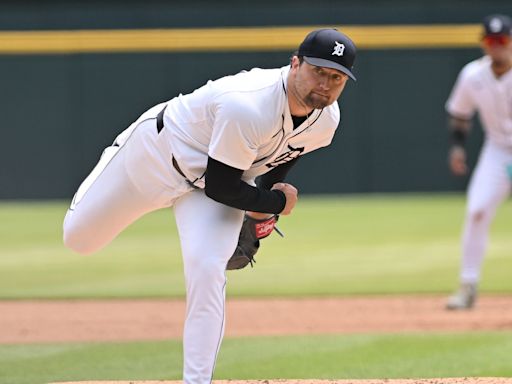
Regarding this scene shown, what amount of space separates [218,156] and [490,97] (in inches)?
160

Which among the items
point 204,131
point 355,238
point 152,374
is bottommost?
point 355,238

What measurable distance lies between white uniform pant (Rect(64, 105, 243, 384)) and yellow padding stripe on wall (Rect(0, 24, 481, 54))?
37.5 feet

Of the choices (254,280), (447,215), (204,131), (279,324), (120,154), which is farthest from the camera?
(447,215)

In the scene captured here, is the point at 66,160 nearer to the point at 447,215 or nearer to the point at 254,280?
the point at 447,215

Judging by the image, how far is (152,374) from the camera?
5234 millimetres

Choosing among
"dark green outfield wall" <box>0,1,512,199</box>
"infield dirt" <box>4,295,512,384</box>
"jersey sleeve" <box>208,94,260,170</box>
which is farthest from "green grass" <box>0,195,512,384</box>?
"jersey sleeve" <box>208,94,260,170</box>

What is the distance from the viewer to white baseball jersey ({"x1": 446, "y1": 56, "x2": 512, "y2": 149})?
7.54 m

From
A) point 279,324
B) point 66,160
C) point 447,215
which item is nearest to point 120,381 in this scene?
point 279,324

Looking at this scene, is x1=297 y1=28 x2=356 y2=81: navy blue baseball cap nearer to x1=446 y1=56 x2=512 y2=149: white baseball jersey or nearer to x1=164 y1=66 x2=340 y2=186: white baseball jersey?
x1=164 y1=66 x2=340 y2=186: white baseball jersey

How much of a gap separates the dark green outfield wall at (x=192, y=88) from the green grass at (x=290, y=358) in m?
9.78

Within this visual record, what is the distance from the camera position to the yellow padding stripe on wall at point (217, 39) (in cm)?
1591

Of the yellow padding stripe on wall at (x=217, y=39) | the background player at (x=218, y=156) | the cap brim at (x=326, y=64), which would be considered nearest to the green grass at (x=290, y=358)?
the background player at (x=218, y=156)

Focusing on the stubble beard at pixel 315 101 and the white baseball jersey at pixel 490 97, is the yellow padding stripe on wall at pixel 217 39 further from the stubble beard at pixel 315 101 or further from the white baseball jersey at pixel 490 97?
the stubble beard at pixel 315 101

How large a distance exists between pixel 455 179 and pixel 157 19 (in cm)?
509
